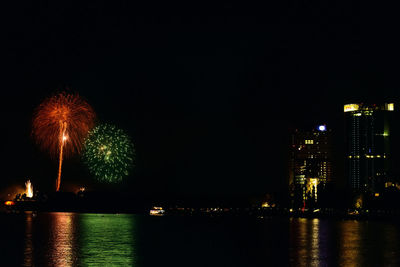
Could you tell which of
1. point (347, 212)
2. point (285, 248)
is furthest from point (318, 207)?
point (285, 248)

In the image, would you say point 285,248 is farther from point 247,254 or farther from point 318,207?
point 318,207

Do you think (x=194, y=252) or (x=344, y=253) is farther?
(x=344, y=253)

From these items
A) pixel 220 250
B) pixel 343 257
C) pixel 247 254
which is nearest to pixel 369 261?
pixel 343 257

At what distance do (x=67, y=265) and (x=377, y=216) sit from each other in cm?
13682

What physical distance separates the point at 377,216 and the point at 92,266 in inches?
5382

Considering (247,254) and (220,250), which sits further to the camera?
(220,250)

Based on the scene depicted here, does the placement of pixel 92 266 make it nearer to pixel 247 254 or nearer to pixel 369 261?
pixel 247 254

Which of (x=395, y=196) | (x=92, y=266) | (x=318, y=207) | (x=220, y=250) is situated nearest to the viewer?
(x=92, y=266)

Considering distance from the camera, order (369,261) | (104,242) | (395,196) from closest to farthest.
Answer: (369,261), (104,242), (395,196)

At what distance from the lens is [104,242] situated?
65.6 m

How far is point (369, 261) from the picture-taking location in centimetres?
5219

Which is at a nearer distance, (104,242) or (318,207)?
(104,242)

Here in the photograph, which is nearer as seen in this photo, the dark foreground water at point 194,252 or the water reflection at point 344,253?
the dark foreground water at point 194,252

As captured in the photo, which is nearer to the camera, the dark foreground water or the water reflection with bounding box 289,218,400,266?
the dark foreground water
